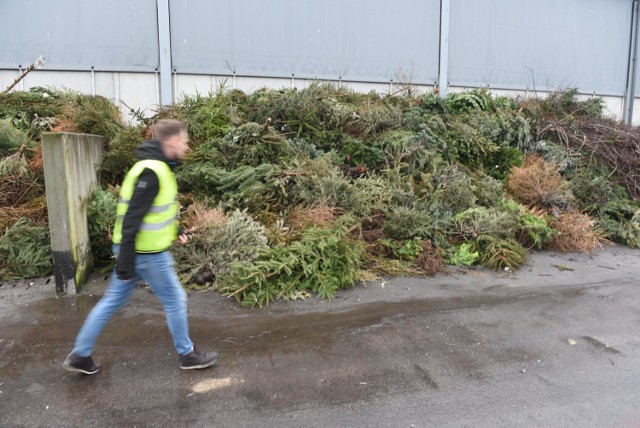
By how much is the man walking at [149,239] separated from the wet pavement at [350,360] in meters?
0.30

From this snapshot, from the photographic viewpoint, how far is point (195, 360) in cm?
361

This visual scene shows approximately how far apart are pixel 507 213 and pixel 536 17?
901cm

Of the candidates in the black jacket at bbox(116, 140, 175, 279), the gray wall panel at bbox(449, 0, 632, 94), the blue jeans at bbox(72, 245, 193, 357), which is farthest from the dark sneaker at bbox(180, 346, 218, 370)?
the gray wall panel at bbox(449, 0, 632, 94)

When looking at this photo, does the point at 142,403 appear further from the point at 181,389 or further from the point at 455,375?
the point at 455,375

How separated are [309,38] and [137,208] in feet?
29.9

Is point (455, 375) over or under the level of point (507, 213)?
under

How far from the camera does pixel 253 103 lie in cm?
940

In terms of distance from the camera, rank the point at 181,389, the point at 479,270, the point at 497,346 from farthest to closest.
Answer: the point at 479,270 → the point at 497,346 → the point at 181,389

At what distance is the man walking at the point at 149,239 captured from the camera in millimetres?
3223

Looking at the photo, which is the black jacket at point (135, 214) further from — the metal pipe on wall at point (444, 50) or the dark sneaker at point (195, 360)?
the metal pipe on wall at point (444, 50)

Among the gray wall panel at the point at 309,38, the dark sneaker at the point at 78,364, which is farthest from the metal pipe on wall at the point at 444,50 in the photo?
the dark sneaker at the point at 78,364

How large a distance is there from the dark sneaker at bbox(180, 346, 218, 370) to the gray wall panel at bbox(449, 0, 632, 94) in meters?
11.1

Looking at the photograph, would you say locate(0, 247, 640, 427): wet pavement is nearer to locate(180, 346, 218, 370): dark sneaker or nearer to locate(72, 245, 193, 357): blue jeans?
locate(180, 346, 218, 370): dark sneaker

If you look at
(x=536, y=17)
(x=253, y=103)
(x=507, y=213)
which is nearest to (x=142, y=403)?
(x=507, y=213)
